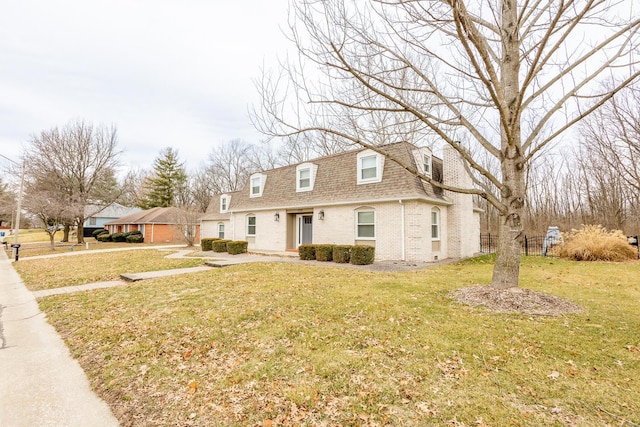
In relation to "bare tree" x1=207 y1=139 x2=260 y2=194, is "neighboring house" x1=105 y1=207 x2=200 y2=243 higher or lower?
lower

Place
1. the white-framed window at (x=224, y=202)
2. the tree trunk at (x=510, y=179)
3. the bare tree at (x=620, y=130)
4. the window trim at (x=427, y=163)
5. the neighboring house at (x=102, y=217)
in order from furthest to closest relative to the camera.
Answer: the neighboring house at (x=102, y=217)
the white-framed window at (x=224, y=202)
the bare tree at (x=620, y=130)
the window trim at (x=427, y=163)
the tree trunk at (x=510, y=179)

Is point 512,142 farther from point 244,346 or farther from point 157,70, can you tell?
point 157,70

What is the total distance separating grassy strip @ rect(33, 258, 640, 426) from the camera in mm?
2746

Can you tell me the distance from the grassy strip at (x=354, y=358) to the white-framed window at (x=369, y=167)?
8.06 metres

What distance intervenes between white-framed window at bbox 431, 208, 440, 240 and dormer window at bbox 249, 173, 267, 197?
443 inches

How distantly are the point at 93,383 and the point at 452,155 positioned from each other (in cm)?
1508

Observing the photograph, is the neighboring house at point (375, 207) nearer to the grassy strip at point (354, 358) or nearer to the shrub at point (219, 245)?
the shrub at point (219, 245)

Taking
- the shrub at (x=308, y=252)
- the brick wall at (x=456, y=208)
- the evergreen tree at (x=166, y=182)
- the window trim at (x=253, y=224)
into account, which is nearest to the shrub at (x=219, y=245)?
the window trim at (x=253, y=224)

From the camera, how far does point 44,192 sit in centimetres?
2380

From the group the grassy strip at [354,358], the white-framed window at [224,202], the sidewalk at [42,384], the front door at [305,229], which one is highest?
the white-framed window at [224,202]

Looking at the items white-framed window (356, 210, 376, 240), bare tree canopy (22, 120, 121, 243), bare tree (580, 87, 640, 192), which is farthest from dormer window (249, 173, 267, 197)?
bare tree (580, 87, 640, 192)

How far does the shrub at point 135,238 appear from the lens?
1254 inches

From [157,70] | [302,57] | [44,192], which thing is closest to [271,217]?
[157,70]

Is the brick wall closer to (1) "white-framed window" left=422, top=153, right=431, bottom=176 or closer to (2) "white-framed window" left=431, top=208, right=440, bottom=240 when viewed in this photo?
(1) "white-framed window" left=422, top=153, right=431, bottom=176
